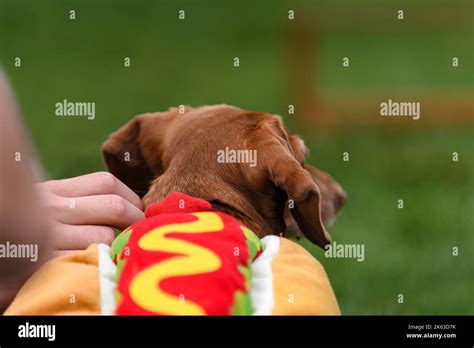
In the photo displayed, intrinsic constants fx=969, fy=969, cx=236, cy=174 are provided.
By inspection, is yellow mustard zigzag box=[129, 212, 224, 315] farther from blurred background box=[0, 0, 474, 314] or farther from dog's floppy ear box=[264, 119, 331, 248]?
blurred background box=[0, 0, 474, 314]

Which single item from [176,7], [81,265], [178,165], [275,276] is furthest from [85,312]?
[176,7]

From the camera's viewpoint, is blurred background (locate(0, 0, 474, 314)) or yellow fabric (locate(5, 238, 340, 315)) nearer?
yellow fabric (locate(5, 238, 340, 315))

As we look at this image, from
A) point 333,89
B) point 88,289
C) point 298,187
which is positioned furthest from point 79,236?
point 333,89

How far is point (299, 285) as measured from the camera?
2.30 meters

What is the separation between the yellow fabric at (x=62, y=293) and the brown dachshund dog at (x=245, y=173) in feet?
1.84

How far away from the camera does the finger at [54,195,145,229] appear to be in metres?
2.60

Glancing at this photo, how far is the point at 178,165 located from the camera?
2834 millimetres

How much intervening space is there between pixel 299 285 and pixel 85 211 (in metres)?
0.66

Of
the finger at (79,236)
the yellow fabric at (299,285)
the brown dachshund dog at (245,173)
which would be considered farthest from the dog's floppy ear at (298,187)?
the finger at (79,236)

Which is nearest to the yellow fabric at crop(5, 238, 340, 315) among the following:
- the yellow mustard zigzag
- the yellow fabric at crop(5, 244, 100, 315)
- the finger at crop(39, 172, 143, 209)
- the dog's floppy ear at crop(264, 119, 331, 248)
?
the yellow fabric at crop(5, 244, 100, 315)

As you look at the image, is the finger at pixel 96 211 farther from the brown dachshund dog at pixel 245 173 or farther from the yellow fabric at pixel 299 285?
the yellow fabric at pixel 299 285

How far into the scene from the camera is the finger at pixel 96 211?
Result: 2604 mm

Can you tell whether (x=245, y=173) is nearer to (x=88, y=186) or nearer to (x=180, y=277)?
(x=88, y=186)

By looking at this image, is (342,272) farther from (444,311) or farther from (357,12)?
→ (357,12)
